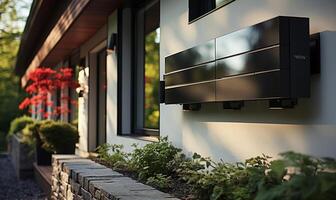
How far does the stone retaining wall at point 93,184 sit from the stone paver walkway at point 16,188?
2.18 meters

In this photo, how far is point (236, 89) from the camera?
10.9 ft

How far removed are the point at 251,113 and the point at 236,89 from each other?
25cm

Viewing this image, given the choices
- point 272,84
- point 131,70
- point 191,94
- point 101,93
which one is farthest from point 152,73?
point 272,84

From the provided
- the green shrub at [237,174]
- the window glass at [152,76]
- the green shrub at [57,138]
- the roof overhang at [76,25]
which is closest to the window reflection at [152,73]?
the window glass at [152,76]

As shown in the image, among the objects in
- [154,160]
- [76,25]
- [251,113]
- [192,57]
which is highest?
[76,25]

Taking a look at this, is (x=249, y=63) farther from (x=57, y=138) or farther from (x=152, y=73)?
(x=152, y=73)

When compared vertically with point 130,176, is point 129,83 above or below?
above

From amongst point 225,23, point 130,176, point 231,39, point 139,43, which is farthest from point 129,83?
point 231,39

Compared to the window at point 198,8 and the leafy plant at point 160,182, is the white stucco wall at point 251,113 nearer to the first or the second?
the window at point 198,8

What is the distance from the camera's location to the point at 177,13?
4.93 m

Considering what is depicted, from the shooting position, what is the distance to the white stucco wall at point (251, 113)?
2.73 metres

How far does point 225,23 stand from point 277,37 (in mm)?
1131

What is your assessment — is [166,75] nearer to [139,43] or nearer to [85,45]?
[139,43]

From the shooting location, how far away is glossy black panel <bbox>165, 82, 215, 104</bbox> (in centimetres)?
375
